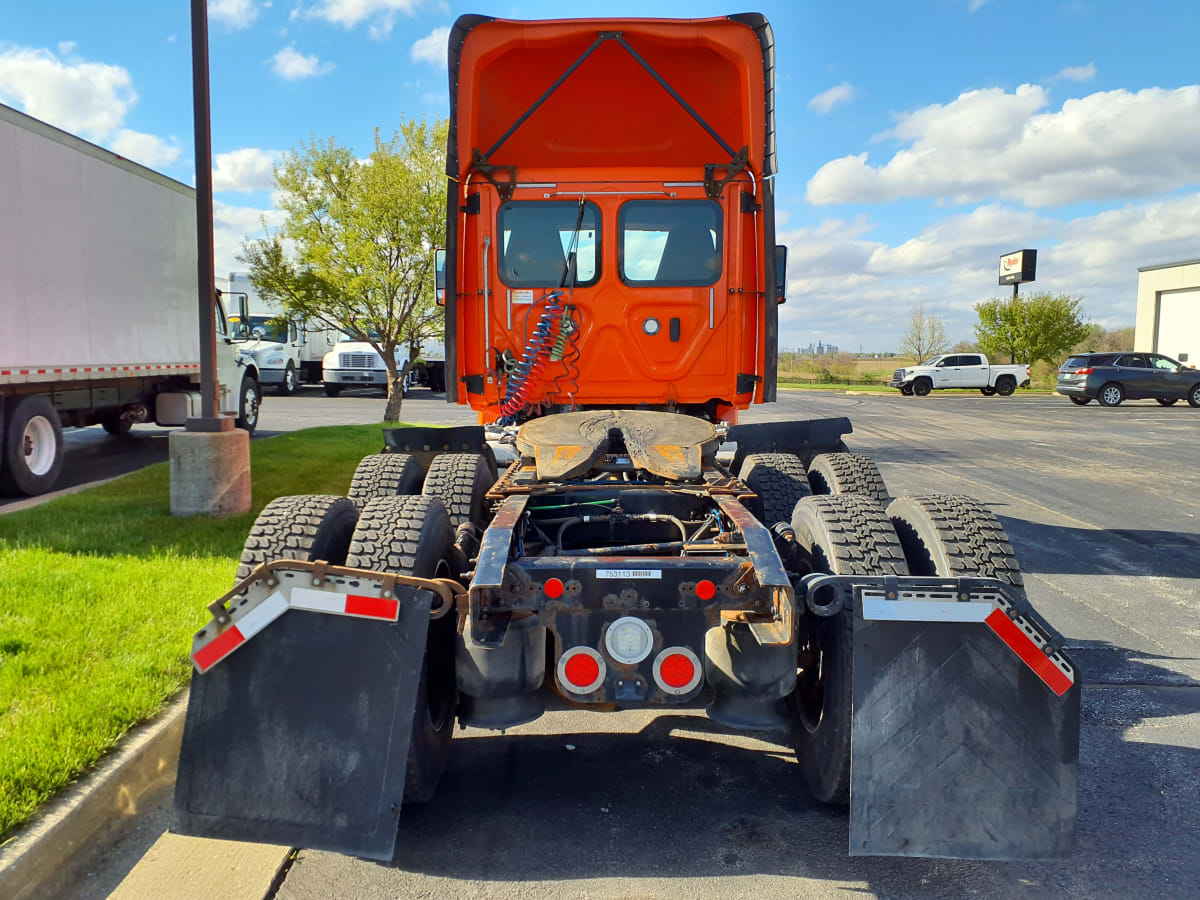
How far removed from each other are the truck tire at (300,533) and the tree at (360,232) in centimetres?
1004

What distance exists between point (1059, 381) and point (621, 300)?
1131 inches

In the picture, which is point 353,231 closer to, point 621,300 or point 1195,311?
point 621,300

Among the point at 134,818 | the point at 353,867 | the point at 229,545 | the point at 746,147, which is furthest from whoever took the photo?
the point at 229,545

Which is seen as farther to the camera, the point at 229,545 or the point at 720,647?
the point at 229,545

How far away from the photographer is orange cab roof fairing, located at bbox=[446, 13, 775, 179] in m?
5.27

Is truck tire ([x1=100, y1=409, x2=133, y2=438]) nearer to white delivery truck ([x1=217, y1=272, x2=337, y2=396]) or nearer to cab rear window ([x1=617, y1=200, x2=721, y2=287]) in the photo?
white delivery truck ([x1=217, y1=272, x2=337, y2=396])

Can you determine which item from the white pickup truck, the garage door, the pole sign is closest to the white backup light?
the white pickup truck

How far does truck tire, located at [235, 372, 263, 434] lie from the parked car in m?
25.8

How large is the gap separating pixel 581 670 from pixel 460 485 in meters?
1.79

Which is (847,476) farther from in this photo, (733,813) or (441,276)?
(441,276)

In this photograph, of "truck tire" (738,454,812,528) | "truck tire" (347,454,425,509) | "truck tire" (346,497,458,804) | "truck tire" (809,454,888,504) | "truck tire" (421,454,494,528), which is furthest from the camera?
"truck tire" (809,454,888,504)

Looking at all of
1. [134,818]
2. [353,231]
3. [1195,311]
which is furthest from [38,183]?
[1195,311]

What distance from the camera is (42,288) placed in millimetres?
9086

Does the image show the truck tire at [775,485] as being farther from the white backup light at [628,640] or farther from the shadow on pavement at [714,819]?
the white backup light at [628,640]
